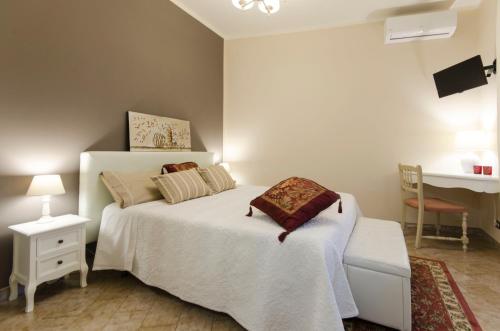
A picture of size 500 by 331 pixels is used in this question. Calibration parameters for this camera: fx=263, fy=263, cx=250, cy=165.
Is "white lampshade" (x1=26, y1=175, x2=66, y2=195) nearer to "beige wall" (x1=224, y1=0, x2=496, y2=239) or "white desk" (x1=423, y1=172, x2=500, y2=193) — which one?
"beige wall" (x1=224, y1=0, x2=496, y2=239)

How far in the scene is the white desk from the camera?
8.65 ft

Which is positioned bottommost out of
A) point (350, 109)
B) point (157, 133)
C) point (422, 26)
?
point (157, 133)

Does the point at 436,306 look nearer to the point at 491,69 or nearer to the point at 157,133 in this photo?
the point at 491,69

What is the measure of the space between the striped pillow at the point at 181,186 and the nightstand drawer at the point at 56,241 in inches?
27.7

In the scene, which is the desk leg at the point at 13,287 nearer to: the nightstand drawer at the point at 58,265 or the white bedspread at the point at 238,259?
the nightstand drawer at the point at 58,265

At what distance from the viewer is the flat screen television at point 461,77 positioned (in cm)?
271

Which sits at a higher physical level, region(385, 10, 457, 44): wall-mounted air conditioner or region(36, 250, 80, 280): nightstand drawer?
region(385, 10, 457, 44): wall-mounted air conditioner

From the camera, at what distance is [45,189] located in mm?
1845

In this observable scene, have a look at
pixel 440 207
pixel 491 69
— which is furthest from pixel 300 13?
pixel 440 207

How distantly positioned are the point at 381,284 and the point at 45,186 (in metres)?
2.29

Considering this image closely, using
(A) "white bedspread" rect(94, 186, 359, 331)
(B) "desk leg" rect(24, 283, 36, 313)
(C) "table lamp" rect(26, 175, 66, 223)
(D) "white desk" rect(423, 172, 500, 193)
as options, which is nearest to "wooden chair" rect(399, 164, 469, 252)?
(D) "white desk" rect(423, 172, 500, 193)

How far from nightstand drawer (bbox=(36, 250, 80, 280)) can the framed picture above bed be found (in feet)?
3.75

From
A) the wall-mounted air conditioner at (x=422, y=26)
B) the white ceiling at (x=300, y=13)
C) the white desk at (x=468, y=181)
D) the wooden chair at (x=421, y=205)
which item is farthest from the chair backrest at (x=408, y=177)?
the white ceiling at (x=300, y=13)

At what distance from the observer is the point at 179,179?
8.11 feet
